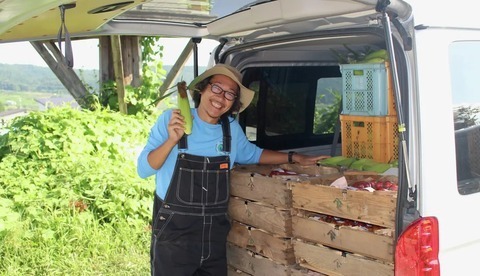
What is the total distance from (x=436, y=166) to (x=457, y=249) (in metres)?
0.43

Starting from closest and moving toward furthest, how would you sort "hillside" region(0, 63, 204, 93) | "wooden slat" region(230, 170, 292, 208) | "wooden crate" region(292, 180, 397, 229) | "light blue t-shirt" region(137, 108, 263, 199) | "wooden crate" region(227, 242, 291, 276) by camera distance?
1. "wooden crate" region(292, 180, 397, 229)
2. "wooden slat" region(230, 170, 292, 208)
3. "wooden crate" region(227, 242, 291, 276)
4. "light blue t-shirt" region(137, 108, 263, 199)
5. "hillside" region(0, 63, 204, 93)

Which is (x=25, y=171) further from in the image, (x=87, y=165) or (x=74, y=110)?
(x=74, y=110)

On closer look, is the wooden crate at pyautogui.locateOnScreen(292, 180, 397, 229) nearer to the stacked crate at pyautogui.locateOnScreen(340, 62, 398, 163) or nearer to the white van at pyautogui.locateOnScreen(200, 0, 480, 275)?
the white van at pyautogui.locateOnScreen(200, 0, 480, 275)

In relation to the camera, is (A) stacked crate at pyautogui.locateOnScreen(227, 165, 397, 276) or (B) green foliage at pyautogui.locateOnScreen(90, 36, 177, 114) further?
(B) green foliage at pyautogui.locateOnScreen(90, 36, 177, 114)

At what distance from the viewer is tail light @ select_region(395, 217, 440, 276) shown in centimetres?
267

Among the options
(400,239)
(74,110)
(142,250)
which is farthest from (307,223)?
(74,110)

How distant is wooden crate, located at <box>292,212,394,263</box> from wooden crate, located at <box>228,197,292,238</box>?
0.05 m

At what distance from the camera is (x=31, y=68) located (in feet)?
28.7

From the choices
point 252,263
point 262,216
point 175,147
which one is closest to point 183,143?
point 175,147

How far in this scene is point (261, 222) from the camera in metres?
3.53

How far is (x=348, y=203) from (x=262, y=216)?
668 mm

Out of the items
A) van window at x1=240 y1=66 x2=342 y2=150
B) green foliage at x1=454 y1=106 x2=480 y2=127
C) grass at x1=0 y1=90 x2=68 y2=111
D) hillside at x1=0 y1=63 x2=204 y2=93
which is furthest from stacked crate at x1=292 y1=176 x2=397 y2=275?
grass at x1=0 y1=90 x2=68 y2=111

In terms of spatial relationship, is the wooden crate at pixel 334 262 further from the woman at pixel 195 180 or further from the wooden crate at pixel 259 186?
the woman at pixel 195 180

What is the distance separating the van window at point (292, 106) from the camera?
15.2 ft
